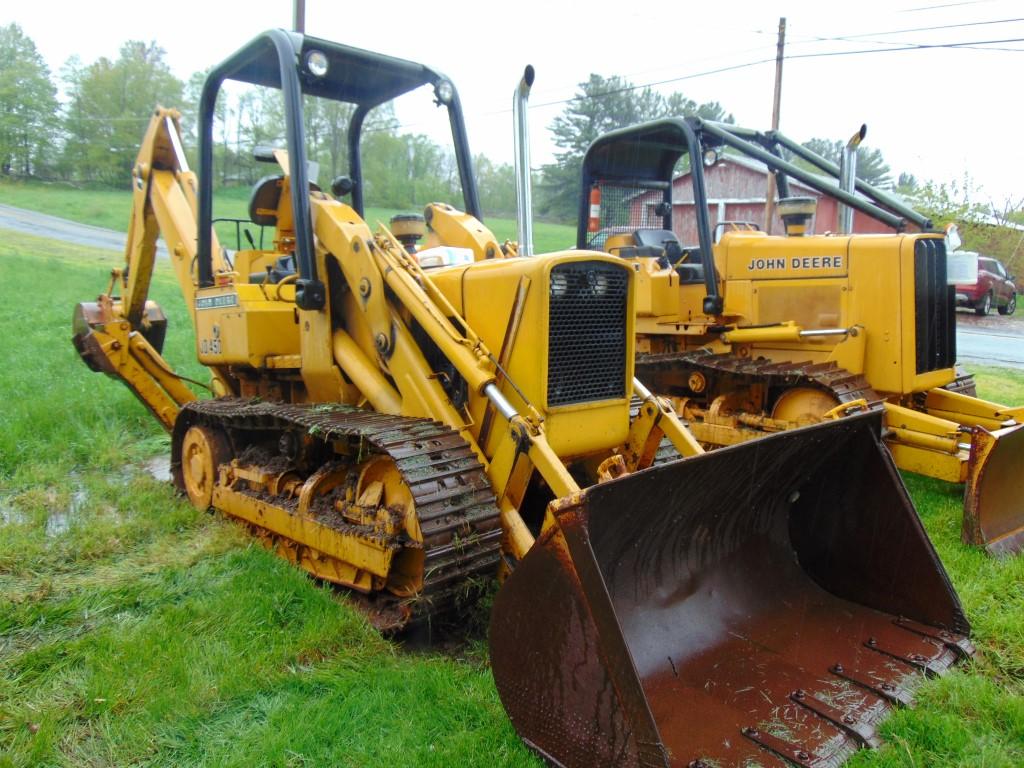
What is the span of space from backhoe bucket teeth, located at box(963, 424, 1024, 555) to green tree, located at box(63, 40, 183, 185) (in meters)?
51.7

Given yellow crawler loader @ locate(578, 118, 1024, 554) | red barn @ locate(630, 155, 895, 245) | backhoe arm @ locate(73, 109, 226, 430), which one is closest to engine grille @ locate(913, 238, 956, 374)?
yellow crawler loader @ locate(578, 118, 1024, 554)

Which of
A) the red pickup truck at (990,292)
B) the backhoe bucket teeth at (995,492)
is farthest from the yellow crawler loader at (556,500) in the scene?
the red pickup truck at (990,292)

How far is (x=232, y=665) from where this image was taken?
323 cm

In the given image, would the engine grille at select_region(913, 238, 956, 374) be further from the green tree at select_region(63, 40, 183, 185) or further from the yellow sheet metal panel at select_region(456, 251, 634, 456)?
the green tree at select_region(63, 40, 183, 185)

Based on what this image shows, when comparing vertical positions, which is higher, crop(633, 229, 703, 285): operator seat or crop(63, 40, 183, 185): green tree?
crop(63, 40, 183, 185): green tree

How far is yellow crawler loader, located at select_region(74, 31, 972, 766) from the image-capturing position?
8.68ft

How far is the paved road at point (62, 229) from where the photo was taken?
27.8 m

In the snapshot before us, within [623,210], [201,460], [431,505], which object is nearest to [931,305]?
[623,210]

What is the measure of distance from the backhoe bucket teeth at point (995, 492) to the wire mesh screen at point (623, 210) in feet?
Answer: 13.6

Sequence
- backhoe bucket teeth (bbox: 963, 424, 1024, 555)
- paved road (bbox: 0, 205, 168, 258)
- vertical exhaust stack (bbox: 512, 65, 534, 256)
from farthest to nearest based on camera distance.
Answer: paved road (bbox: 0, 205, 168, 258) → backhoe bucket teeth (bbox: 963, 424, 1024, 555) → vertical exhaust stack (bbox: 512, 65, 534, 256)

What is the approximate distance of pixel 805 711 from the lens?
2863 mm

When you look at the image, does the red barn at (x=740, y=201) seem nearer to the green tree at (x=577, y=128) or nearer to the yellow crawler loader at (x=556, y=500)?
the green tree at (x=577, y=128)

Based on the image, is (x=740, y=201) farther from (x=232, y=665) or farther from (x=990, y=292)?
(x=232, y=665)

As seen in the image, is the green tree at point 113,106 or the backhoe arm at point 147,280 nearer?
the backhoe arm at point 147,280
